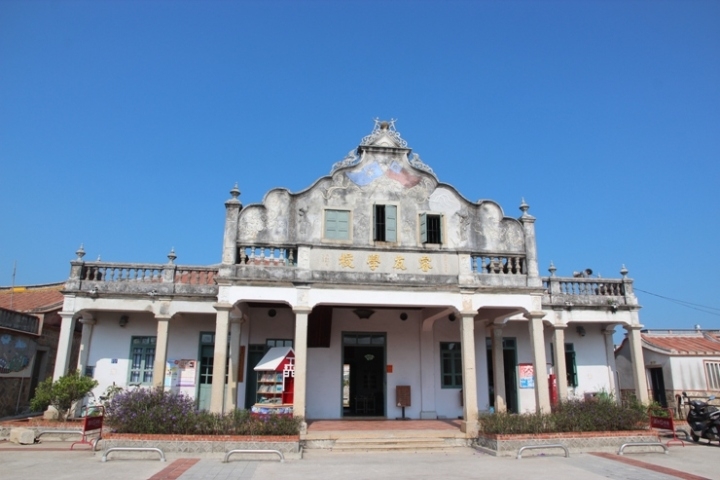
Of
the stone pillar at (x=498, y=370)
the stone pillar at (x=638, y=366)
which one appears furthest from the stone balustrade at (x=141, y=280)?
the stone pillar at (x=638, y=366)

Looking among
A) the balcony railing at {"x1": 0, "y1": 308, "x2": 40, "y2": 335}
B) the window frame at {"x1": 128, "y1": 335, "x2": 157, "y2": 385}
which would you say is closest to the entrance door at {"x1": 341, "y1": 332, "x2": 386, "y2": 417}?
the window frame at {"x1": 128, "y1": 335, "x2": 157, "y2": 385}

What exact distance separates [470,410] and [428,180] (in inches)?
241

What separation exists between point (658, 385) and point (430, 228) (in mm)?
11649

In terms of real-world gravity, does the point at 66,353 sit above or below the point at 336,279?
below

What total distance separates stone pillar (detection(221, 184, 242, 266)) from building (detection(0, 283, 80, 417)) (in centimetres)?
651

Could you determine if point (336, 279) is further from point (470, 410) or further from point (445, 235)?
point (470, 410)

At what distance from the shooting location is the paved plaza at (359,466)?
8578mm

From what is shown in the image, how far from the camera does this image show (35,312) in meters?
19.0

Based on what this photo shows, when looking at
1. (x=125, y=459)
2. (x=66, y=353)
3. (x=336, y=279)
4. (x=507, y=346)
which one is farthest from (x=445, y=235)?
(x=66, y=353)

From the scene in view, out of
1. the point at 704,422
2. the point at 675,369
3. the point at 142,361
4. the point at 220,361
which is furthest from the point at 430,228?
the point at 675,369

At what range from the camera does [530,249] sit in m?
13.8

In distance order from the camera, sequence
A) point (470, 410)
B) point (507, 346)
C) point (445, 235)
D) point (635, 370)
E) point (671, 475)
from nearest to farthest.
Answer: point (671, 475) < point (470, 410) < point (445, 235) < point (635, 370) < point (507, 346)

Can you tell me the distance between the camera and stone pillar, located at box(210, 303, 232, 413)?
1164cm

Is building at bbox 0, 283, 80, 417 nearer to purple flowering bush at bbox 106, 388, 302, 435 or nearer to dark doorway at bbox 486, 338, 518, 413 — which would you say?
purple flowering bush at bbox 106, 388, 302, 435
